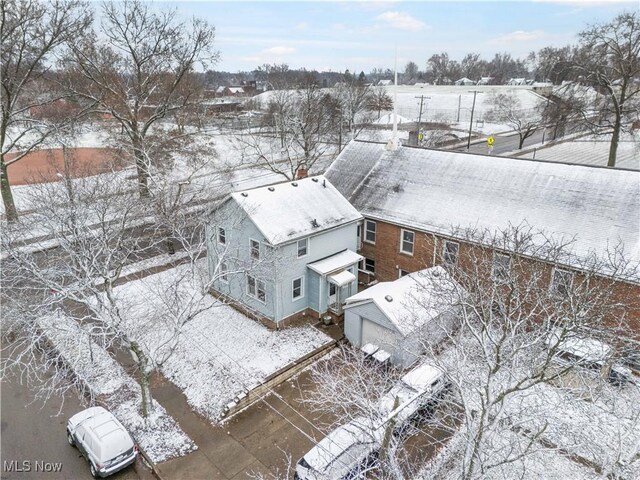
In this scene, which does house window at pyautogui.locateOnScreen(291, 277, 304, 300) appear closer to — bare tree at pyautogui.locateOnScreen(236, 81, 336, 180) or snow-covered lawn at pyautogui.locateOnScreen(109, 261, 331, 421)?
snow-covered lawn at pyautogui.locateOnScreen(109, 261, 331, 421)

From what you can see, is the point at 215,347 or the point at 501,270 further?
the point at 215,347

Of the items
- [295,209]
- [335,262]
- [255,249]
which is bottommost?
[335,262]

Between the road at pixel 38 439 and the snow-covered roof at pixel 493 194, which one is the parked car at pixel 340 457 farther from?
the snow-covered roof at pixel 493 194

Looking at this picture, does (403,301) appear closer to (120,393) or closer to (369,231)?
(369,231)

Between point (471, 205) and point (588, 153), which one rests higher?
point (471, 205)

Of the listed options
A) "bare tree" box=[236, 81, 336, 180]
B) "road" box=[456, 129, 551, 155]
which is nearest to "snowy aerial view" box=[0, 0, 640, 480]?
"bare tree" box=[236, 81, 336, 180]

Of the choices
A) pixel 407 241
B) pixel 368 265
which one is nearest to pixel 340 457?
pixel 407 241
